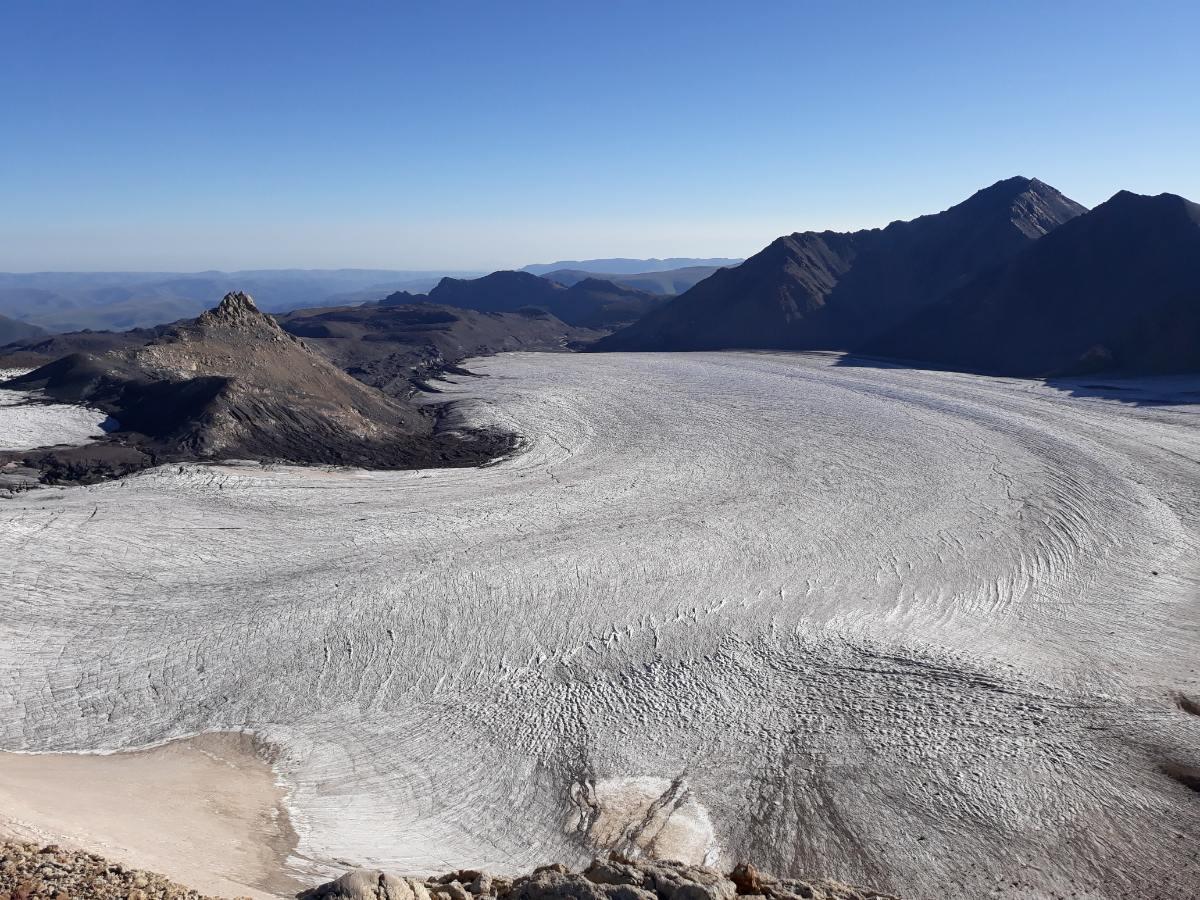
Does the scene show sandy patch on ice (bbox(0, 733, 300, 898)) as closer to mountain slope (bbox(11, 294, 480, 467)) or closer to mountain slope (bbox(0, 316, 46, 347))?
mountain slope (bbox(11, 294, 480, 467))

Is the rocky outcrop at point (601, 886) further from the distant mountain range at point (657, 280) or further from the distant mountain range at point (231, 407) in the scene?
the distant mountain range at point (657, 280)

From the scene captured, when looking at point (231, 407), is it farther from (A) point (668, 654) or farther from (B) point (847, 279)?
(B) point (847, 279)

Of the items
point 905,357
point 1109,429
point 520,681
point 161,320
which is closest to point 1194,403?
point 1109,429

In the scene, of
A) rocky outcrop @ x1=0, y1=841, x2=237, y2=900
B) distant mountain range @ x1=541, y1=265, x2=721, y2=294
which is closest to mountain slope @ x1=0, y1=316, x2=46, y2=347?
distant mountain range @ x1=541, y1=265, x2=721, y2=294

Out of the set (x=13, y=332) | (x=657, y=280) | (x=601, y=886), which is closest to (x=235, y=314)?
(x=601, y=886)

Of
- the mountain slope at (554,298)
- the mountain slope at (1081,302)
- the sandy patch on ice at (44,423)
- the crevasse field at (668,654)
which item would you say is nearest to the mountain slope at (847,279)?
the mountain slope at (1081,302)

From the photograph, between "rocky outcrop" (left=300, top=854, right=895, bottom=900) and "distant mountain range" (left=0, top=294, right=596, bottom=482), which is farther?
"distant mountain range" (left=0, top=294, right=596, bottom=482)
